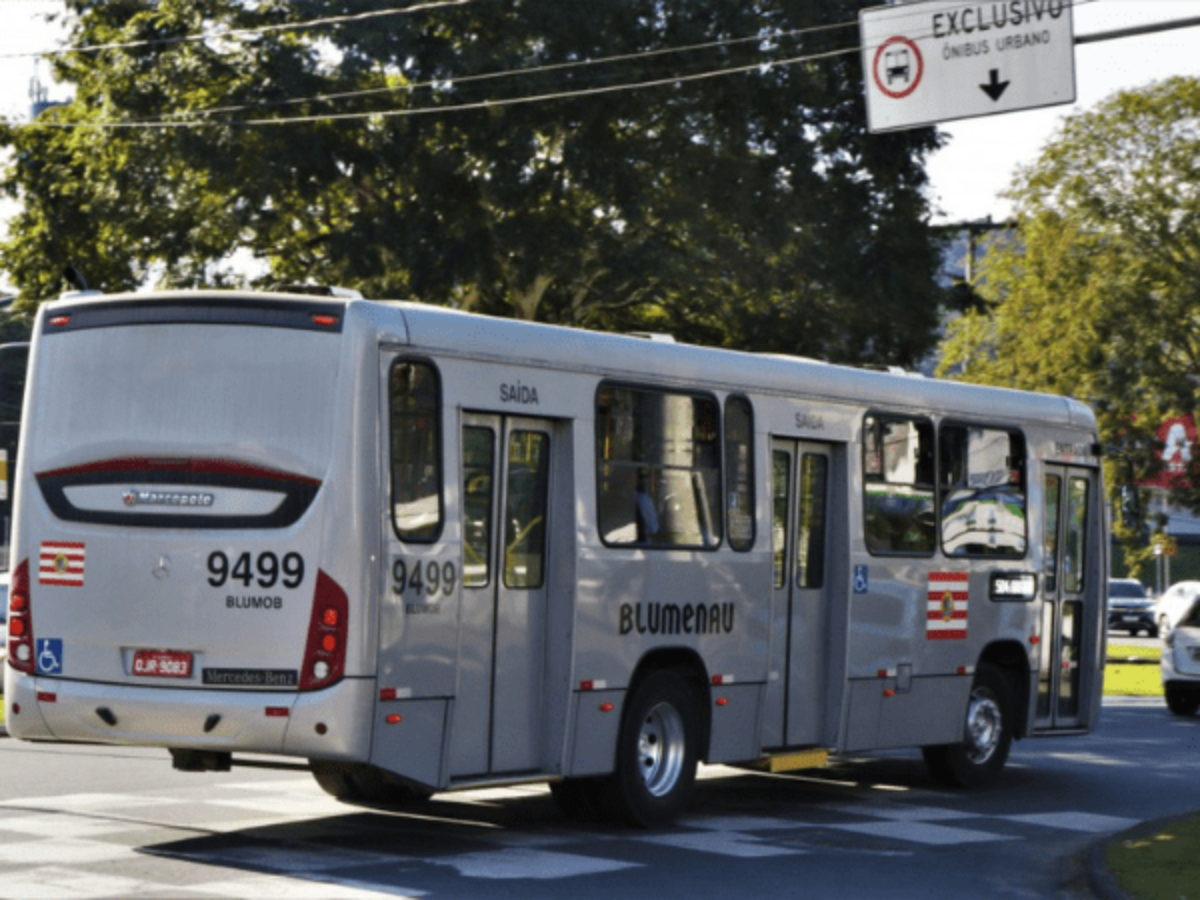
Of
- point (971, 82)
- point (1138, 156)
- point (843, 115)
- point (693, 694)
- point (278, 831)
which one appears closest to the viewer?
point (278, 831)

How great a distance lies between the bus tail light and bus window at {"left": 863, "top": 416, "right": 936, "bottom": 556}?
5575 mm

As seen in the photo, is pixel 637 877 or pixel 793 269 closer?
pixel 637 877

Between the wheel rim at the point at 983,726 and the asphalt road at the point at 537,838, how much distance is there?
37 cm

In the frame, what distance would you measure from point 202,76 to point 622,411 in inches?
605

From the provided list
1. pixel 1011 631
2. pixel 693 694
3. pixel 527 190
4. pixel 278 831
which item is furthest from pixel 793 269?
pixel 278 831

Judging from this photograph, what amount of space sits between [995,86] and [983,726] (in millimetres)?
4897

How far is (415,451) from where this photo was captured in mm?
12484

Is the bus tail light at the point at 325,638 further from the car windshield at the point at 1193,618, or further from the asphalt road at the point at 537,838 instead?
the car windshield at the point at 1193,618

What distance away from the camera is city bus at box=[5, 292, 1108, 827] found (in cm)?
1198

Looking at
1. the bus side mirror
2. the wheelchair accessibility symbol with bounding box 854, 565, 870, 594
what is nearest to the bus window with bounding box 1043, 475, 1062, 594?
the bus side mirror

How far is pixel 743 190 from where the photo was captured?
28703 mm

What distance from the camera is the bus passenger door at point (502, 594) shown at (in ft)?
41.9

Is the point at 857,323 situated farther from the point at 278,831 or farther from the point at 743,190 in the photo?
the point at 278,831

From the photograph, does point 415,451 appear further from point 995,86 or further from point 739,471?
point 995,86
